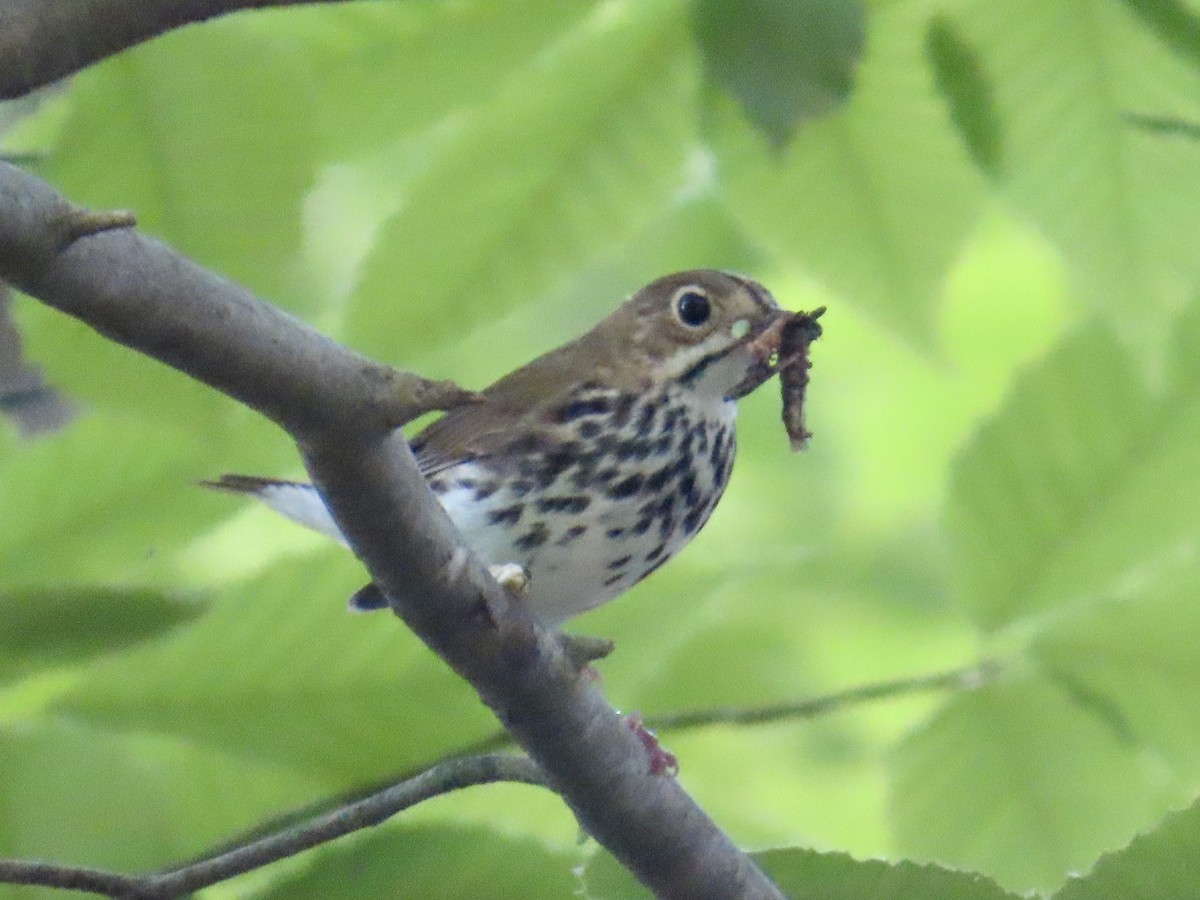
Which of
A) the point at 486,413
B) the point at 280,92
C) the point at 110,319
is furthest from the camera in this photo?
the point at 486,413

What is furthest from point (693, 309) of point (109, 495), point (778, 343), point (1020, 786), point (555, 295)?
point (109, 495)

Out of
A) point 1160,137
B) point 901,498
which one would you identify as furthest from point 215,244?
point 901,498

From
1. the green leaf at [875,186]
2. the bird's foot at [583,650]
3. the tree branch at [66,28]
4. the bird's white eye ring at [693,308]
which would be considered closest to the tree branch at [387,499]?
the bird's foot at [583,650]

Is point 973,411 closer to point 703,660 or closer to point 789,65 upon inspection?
point 703,660

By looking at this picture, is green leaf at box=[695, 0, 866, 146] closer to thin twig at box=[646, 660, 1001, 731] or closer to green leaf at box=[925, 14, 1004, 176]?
green leaf at box=[925, 14, 1004, 176]

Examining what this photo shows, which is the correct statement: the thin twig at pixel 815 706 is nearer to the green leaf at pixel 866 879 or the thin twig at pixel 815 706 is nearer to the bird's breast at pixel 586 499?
the bird's breast at pixel 586 499

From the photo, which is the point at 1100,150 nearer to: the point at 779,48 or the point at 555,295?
the point at 779,48
